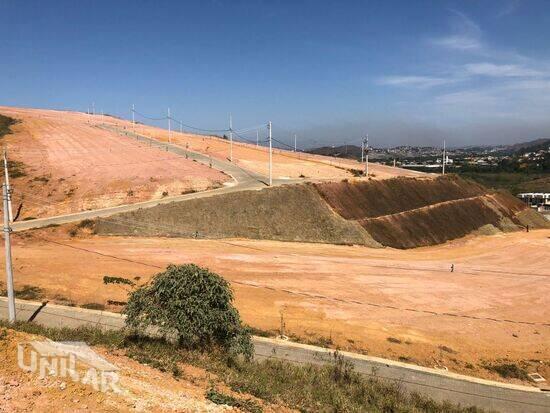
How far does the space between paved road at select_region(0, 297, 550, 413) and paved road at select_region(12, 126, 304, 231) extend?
19.1 meters

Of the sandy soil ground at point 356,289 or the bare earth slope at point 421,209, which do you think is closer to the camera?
the sandy soil ground at point 356,289

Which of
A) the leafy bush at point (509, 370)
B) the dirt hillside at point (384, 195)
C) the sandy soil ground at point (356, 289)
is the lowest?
the leafy bush at point (509, 370)

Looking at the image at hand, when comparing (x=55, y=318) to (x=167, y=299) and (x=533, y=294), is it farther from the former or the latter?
(x=533, y=294)

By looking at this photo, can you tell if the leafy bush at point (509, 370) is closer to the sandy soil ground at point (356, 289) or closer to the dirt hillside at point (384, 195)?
the sandy soil ground at point (356, 289)

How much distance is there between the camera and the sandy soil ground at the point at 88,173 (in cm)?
4272

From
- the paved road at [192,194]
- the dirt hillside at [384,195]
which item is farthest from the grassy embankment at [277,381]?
the dirt hillside at [384,195]

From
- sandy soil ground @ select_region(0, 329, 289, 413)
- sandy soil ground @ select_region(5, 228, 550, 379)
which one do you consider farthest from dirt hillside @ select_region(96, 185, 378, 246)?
sandy soil ground @ select_region(0, 329, 289, 413)

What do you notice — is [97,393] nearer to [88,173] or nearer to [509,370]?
[509,370]

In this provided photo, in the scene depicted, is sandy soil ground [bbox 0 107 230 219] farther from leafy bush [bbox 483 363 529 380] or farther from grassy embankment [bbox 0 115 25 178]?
leafy bush [bbox 483 363 529 380]

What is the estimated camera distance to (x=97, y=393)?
8492mm

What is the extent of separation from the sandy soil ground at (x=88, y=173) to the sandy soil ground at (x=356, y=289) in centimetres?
866

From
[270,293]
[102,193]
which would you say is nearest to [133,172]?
[102,193]

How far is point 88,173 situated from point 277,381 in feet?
140

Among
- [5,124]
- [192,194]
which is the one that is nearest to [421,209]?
[192,194]
